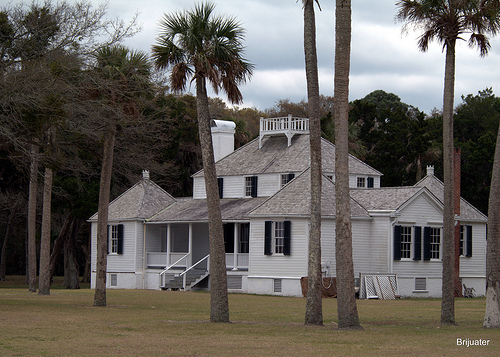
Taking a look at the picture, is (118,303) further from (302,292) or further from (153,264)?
(153,264)

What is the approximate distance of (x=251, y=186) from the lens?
4216 cm

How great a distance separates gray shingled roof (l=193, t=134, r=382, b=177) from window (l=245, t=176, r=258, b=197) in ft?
1.14

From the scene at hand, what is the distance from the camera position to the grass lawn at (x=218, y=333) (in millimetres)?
13442

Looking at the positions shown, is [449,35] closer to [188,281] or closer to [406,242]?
[406,242]

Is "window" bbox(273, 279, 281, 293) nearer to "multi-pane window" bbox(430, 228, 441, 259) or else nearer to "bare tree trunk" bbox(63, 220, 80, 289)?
"multi-pane window" bbox(430, 228, 441, 259)

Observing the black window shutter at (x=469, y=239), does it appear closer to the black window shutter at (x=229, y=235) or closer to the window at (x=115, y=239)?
the black window shutter at (x=229, y=235)

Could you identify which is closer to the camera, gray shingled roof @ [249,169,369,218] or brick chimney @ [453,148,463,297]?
gray shingled roof @ [249,169,369,218]

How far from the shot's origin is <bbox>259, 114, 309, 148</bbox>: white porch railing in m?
42.9

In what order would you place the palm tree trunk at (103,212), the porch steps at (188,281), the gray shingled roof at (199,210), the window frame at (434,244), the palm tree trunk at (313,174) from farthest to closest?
the porch steps at (188,281), the gray shingled roof at (199,210), the window frame at (434,244), the palm tree trunk at (103,212), the palm tree trunk at (313,174)

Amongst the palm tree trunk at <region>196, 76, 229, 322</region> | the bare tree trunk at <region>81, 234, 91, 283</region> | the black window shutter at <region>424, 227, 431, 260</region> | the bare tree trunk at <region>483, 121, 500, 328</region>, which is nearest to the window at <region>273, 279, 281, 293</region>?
the black window shutter at <region>424, 227, 431, 260</region>

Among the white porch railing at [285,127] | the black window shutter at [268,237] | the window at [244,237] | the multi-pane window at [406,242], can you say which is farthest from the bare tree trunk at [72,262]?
the multi-pane window at [406,242]

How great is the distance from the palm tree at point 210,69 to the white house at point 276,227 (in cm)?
1522

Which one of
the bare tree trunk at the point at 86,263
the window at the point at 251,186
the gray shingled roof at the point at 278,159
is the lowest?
the bare tree trunk at the point at 86,263

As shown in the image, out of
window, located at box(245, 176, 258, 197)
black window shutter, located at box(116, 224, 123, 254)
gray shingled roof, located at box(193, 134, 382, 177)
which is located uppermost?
gray shingled roof, located at box(193, 134, 382, 177)
